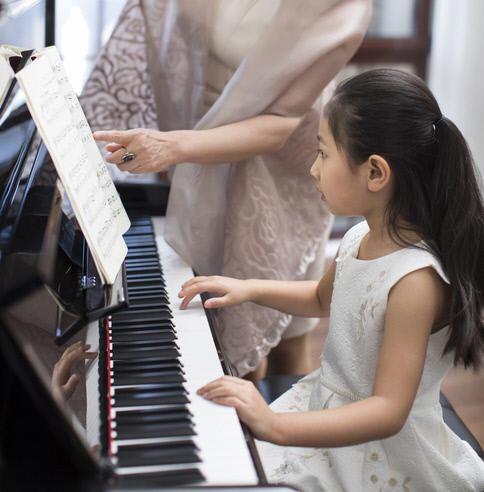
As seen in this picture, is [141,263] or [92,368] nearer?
[92,368]

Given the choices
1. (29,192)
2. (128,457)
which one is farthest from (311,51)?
(128,457)

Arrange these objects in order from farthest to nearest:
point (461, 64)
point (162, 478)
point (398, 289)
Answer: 1. point (461, 64)
2. point (398, 289)
3. point (162, 478)

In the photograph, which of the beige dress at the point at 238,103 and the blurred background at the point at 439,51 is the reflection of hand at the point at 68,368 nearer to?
the beige dress at the point at 238,103

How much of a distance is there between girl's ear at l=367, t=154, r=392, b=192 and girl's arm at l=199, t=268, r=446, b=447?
0.15m

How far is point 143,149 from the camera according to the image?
4.21 feet

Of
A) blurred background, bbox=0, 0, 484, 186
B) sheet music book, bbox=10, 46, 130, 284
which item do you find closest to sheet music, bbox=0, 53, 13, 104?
sheet music book, bbox=10, 46, 130, 284

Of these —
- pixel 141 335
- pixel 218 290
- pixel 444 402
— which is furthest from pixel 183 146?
pixel 444 402

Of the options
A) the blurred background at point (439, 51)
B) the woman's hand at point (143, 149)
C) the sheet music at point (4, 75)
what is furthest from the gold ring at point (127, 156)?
the blurred background at point (439, 51)

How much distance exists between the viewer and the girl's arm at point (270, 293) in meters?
1.29

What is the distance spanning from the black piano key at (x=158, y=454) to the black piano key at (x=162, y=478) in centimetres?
2

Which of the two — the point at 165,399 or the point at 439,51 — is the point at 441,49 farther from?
the point at 165,399

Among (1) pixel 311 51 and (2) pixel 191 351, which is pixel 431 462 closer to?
(2) pixel 191 351

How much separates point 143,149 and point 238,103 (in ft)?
0.89

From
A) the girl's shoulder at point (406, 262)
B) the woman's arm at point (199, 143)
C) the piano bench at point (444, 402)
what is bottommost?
the piano bench at point (444, 402)
